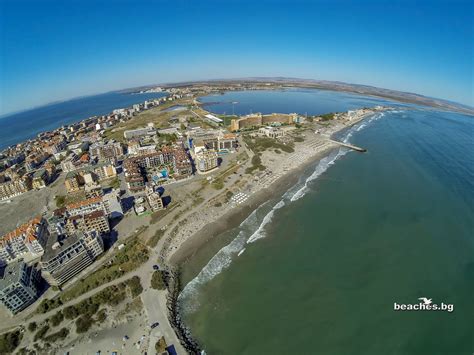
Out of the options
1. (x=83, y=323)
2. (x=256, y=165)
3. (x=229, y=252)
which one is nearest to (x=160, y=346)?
(x=83, y=323)

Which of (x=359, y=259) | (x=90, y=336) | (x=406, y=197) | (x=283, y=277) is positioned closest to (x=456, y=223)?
(x=406, y=197)

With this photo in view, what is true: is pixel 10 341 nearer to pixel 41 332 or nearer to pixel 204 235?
pixel 41 332

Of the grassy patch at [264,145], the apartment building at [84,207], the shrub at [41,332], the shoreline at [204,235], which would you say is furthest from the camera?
the grassy patch at [264,145]

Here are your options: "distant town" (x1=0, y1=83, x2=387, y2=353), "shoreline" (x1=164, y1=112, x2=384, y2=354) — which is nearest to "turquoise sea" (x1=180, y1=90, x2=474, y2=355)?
"shoreline" (x1=164, y1=112, x2=384, y2=354)

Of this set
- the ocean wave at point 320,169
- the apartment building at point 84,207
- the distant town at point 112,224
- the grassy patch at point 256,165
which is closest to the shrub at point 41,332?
the distant town at point 112,224

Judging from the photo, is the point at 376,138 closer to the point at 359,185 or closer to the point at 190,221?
the point at 359,185

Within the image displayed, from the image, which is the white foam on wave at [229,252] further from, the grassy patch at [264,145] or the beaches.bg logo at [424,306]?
the grassy patch at [264,145]

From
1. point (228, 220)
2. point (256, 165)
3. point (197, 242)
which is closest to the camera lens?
point (197, 242)
